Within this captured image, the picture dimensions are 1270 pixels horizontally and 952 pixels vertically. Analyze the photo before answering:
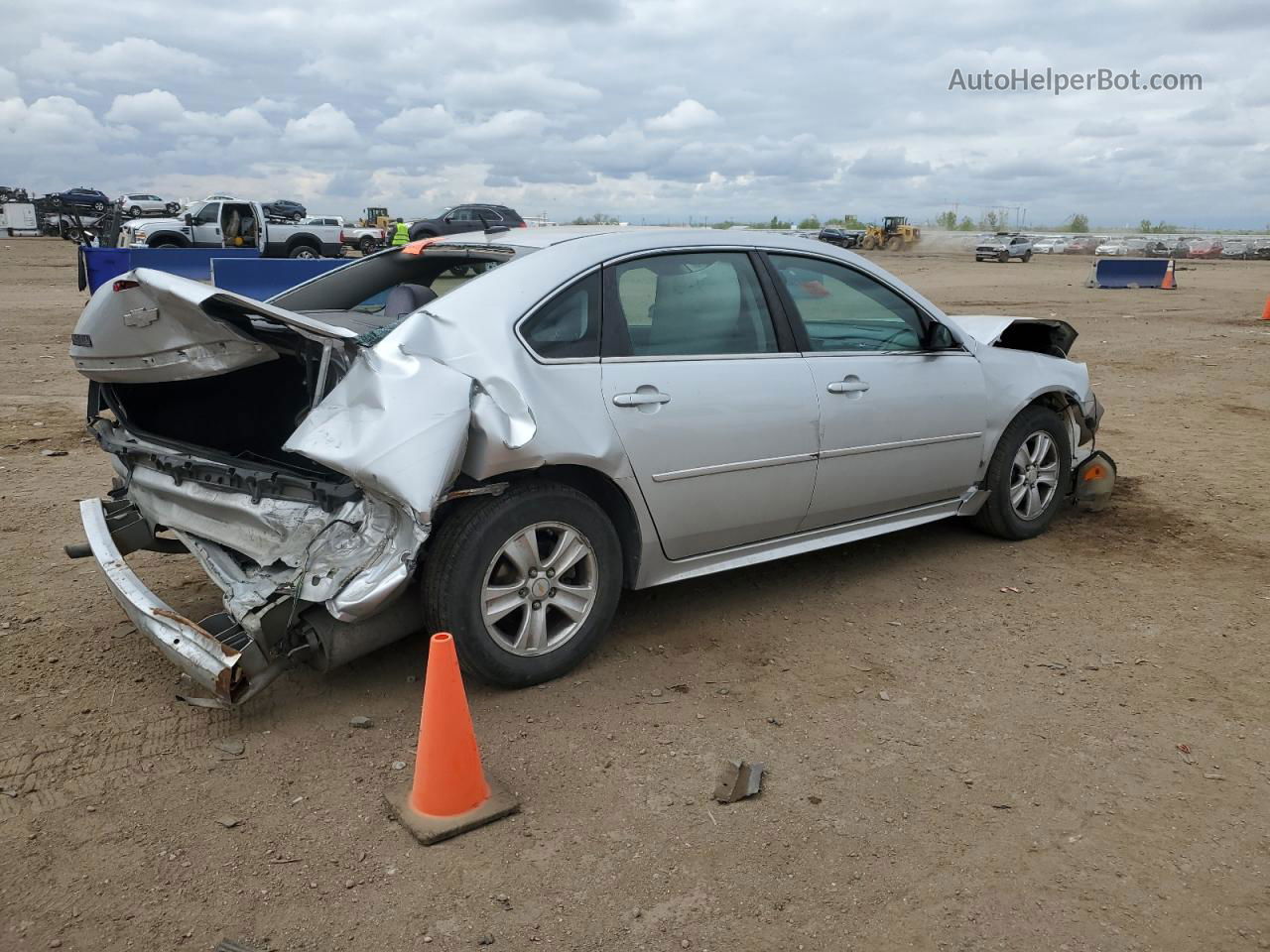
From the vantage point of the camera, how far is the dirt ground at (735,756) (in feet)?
8.50

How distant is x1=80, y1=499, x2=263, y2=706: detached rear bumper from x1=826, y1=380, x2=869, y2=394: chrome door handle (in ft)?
8.57

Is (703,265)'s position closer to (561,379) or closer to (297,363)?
(561,379)

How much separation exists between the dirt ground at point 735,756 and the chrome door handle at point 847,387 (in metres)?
1.01

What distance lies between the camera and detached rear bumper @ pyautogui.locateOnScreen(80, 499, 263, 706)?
318 centimetres

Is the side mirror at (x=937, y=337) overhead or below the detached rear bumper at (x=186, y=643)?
overhead

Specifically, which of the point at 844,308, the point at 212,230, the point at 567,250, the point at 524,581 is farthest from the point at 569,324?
the point at 212,230

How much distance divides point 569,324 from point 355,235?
33.2m

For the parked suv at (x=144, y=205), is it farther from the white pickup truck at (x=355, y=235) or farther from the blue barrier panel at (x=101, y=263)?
the blue barrier panel at (x=101, y=263)

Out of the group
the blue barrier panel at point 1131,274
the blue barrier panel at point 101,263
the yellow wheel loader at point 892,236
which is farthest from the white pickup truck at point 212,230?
the yellow wheel loader at point 892,236

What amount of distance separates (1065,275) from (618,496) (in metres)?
34.9

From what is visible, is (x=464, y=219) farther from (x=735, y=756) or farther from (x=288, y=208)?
(x=735, y=756)

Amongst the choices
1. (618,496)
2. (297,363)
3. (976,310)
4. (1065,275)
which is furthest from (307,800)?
(1065,275)

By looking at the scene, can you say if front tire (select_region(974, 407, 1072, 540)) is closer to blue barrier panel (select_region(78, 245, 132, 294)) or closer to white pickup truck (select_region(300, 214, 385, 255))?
blue barrier panel (select_region(78, 245, 132, 294))

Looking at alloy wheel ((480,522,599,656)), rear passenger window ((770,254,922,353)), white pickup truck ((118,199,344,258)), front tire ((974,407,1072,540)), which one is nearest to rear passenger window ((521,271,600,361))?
alloy wheel ((480,522,599,656))
